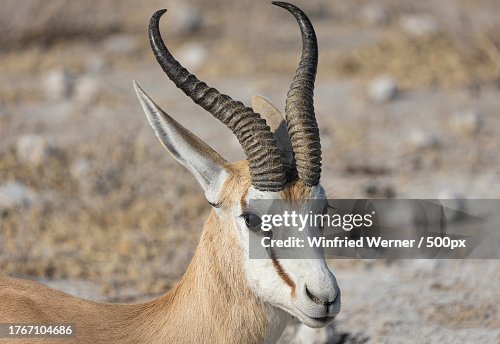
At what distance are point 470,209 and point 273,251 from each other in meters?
4.70

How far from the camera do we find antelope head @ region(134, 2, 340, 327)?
14.8 ft

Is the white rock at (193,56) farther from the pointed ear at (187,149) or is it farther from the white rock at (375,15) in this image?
the pointed ear at (187,149)

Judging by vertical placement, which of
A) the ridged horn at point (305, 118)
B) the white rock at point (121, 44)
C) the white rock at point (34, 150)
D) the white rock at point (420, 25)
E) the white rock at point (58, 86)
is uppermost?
the ridged horn at point (305, 118)

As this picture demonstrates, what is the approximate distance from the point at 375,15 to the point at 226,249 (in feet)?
37.1

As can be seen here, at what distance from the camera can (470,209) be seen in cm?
888

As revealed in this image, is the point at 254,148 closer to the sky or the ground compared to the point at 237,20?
closer to the sky

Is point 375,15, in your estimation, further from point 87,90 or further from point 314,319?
point 314,319

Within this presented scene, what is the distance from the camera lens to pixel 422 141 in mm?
10781

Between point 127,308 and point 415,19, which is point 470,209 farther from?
point 415,19

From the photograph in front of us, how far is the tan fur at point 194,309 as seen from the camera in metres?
4.74

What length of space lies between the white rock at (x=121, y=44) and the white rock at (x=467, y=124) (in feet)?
16.2

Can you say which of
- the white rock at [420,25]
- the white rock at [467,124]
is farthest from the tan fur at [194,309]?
the white rock at [420,25]

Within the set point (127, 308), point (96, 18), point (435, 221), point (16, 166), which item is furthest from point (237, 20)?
point (127, 308)
